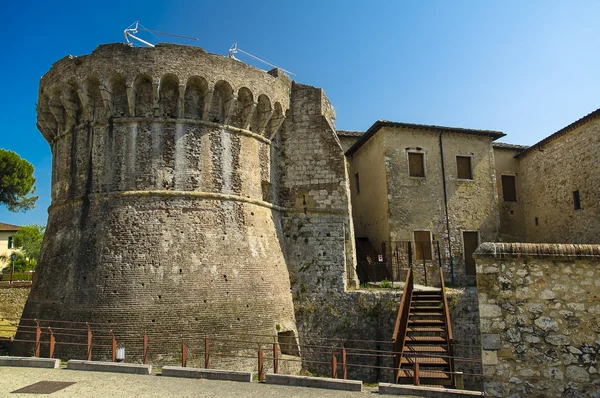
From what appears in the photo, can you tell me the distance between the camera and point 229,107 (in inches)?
608

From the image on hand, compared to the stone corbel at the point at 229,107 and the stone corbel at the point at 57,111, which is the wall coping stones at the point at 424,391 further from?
the stone corbel at the point at 57,111

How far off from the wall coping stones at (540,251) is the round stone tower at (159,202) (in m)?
8.81

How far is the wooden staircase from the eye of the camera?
10.2m

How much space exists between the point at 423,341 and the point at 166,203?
8.55 meters

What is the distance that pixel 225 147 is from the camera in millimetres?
15406

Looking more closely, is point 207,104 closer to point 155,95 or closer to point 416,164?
point 155,95

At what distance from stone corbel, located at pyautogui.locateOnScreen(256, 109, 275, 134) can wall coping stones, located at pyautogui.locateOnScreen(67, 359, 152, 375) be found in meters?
9.07

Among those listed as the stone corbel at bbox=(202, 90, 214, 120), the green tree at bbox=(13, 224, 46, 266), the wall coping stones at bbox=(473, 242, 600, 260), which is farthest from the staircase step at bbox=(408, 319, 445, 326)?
the green tree at bbox=(13, 224, 46, 266)

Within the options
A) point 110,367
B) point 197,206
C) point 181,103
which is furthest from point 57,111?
point 110,367

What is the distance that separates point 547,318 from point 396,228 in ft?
42.1

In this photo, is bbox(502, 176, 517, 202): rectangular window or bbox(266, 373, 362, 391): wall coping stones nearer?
bbox(266, 373, 362, 391): wall coping stones

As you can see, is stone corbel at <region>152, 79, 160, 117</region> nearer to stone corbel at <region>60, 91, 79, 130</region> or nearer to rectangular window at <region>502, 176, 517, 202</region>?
stone corbel at <region>60, 91, 79, 130</region>

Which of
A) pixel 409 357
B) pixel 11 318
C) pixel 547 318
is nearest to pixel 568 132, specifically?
pixel 409 357

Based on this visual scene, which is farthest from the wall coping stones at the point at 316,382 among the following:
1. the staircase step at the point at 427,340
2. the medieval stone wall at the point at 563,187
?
the medieval stone wall at the point at 563,187
